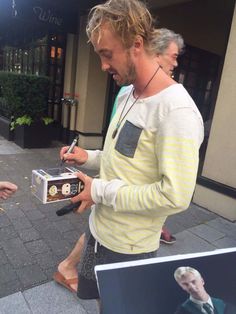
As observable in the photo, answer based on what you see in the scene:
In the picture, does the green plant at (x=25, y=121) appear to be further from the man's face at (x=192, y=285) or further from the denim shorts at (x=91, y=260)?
the man's face at (x=192, y=285)

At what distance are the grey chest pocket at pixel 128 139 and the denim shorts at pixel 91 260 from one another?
49 centimetres

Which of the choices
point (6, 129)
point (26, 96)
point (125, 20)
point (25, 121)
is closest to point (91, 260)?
point (125, 20)

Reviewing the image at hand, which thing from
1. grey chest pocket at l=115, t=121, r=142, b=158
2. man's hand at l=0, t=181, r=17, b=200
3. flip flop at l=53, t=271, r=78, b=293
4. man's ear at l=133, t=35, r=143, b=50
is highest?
man's ear at l=133, t=35, r=143, b=50

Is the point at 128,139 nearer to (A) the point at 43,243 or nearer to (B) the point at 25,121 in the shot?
(A) the point at 43,243

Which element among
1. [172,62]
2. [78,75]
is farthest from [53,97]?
[172,62]

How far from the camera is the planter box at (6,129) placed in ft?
24.2

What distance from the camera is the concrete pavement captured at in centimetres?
235

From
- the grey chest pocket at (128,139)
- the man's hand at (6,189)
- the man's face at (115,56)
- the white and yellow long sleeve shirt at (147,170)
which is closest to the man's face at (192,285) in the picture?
the white and yellow long sleeve shirt at (147,170)

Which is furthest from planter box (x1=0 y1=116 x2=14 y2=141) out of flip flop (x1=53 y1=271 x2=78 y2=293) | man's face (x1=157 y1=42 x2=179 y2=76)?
man's face (x1=157 y1=42 x2=179 y2=76)

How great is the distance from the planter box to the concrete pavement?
8.33 ft

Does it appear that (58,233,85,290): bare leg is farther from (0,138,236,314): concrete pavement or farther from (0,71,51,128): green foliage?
(0,71,51,128): green foliage

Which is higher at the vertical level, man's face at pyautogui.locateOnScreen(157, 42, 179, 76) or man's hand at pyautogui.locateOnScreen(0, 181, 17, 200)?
man's face at pyautogui.locateOnScreen(157, 42, 179, 76)

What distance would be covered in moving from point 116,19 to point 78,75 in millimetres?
6160

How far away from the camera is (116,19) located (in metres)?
1.11
